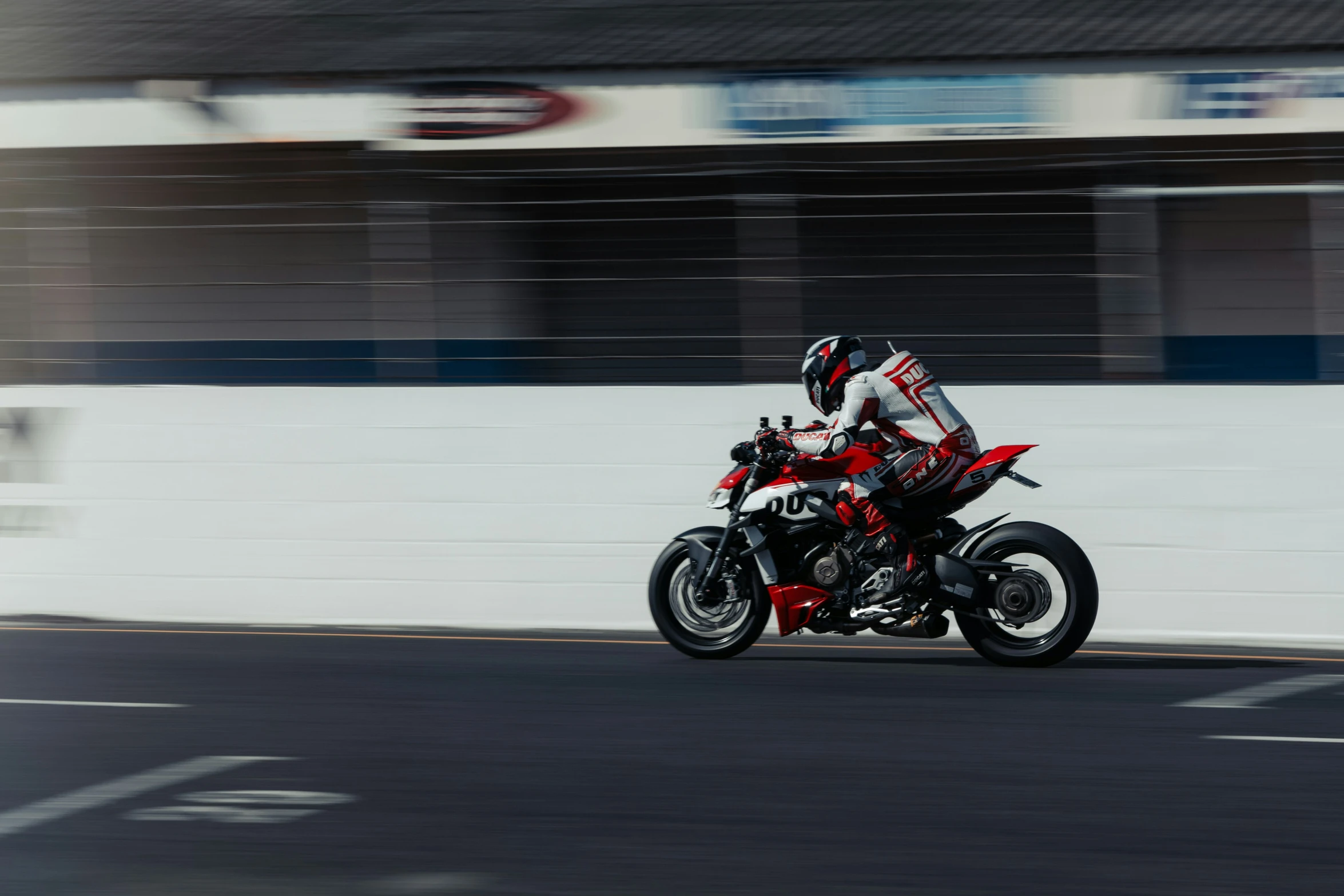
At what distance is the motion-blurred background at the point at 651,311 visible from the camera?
420 inches

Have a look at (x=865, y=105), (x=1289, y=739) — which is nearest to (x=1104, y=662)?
(x=1289, y=739)

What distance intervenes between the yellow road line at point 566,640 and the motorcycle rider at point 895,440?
1.07 metres

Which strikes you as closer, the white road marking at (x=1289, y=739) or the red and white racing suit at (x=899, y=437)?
the white road marking at (x=1289, y=739)

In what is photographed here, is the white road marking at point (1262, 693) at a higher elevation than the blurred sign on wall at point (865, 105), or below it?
below

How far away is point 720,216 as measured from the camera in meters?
12.4

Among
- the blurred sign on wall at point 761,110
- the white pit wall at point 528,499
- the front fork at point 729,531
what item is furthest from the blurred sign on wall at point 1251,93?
the front fork at point 729,531

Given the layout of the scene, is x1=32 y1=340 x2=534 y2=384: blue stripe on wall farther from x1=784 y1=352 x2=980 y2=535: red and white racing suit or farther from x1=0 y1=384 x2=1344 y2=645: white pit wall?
x1=784 y1=352 x2=980 y2=535: red and white racing suit

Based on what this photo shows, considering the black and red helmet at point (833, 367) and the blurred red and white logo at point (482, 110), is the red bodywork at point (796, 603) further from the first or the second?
the blurred red and white logo at point (482, 110)

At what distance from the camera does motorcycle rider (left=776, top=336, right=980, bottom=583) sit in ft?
31.0

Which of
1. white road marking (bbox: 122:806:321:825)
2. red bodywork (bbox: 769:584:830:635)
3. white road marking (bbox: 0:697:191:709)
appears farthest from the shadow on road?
white road marking (bbox: 122:806:321:825)

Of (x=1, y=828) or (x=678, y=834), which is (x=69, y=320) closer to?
(x=1, y=828)

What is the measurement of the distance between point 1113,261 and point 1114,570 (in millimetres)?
1751

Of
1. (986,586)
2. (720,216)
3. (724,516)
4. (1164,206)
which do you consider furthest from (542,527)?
(1164,206)

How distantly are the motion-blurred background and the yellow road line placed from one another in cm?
43
